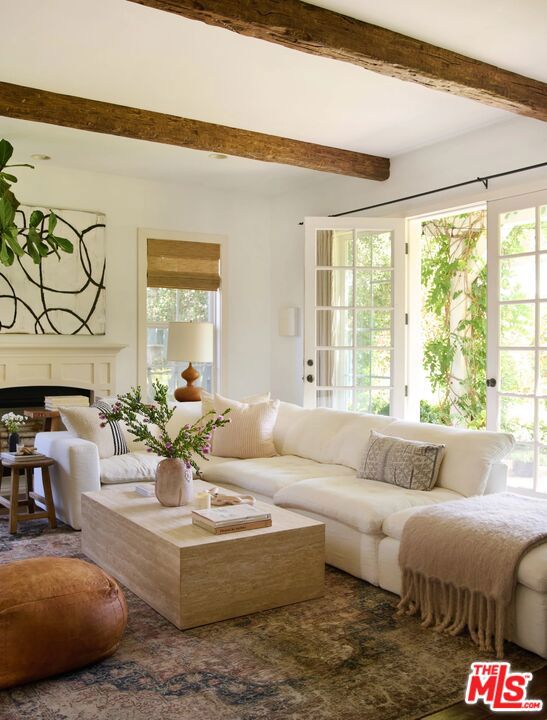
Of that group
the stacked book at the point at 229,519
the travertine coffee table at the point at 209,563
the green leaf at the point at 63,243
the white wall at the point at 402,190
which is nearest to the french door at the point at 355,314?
the white wall at the point at 402,190

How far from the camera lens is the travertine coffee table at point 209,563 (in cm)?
289

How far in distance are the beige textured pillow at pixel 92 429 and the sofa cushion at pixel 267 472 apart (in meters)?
0.64

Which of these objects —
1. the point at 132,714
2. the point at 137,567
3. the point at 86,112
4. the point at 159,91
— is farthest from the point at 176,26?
the point at 132,714

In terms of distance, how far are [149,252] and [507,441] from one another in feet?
12.9

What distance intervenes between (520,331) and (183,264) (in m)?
3.28

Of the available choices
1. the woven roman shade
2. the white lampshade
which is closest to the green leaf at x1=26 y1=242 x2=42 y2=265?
the white lampshade

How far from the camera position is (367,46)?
11.1 feet

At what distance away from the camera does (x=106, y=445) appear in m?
4.80

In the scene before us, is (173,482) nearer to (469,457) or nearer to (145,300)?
(469,457)

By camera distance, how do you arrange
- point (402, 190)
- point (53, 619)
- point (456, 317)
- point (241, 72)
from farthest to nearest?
point (456, 317)
point (402, 190)
point (241, 72)
point (53, 619)

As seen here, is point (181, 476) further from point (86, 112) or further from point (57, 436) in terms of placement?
point (86, 112)

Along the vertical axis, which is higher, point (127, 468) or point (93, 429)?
point (93, 429)

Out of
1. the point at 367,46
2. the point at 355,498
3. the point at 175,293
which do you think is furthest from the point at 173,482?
the point at 175,293

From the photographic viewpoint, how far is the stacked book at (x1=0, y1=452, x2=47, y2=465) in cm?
439
